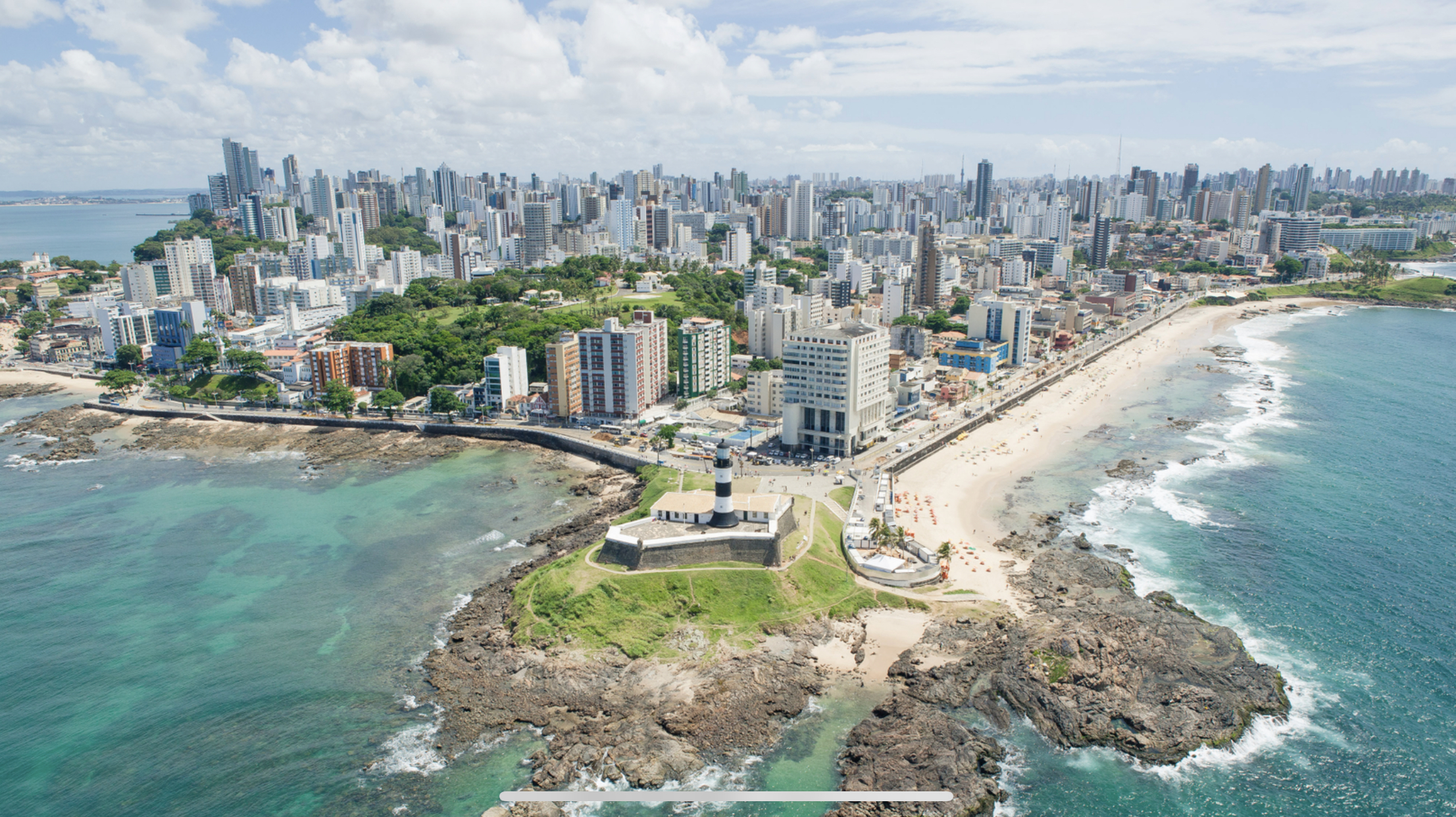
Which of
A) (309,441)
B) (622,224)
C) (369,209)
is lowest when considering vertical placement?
(309,441)

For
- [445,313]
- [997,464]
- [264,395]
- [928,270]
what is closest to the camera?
[997,464]

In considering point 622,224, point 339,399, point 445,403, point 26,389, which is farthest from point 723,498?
point 622,224

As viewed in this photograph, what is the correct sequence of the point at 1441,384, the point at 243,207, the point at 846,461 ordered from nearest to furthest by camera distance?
the point at 846,461
the point at 1441,384
the point at 243,207

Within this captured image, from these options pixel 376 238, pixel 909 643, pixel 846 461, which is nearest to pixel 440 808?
pixel 909 643

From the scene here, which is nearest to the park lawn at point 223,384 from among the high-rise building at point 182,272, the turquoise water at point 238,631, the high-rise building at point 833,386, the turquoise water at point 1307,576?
the turquoise water at point 238,631

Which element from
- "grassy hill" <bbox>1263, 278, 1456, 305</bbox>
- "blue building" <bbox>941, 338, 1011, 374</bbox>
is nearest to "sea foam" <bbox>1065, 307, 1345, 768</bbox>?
"blue building" <bbox>941, 338, 1011, 374</bbox>

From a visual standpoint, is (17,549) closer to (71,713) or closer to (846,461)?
(71,713)

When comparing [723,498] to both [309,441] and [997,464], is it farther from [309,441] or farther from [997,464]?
[309,441]
